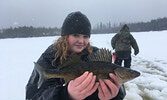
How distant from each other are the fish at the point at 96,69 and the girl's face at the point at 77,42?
579 mm

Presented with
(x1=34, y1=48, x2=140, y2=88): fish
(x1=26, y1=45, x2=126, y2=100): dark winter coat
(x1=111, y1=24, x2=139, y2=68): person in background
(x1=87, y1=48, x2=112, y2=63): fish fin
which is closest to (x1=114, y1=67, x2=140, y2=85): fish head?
(x1=34, y1=48, x2=140, y2=88): fish

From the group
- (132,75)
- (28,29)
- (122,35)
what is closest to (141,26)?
(28,29)

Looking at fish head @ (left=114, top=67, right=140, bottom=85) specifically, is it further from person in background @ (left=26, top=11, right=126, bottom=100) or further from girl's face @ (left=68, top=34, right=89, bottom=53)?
girl's face @ (left=68, top=34, right=89, bottom=53)

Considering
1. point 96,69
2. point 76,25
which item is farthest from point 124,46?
point 96,69

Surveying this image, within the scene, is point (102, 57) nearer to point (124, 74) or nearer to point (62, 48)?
point (124, 74)

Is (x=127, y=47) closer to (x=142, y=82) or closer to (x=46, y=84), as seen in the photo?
(x=142, y=82)

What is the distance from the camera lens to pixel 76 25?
2.73 meters

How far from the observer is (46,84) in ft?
7.66

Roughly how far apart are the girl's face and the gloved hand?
2.88 feet

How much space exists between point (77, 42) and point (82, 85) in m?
1.02

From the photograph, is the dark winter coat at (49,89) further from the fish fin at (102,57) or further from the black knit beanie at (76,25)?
the fish fin at (102,57)

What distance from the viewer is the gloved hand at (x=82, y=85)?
1.79m

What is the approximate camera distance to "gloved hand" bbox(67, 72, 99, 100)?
1.79 meters

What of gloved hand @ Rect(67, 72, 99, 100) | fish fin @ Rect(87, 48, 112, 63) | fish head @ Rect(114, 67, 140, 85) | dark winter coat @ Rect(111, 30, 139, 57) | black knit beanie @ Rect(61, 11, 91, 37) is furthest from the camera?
dark winter coat @ Rect(111, 30, 139, 57)
